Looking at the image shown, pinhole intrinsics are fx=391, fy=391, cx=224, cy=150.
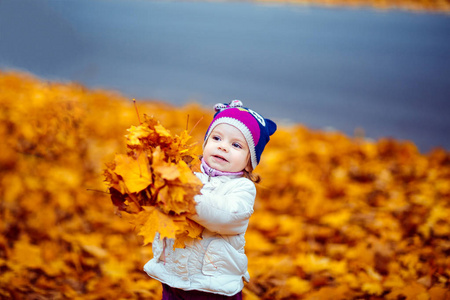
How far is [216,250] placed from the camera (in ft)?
5.33

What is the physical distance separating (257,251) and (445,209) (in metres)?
1.78

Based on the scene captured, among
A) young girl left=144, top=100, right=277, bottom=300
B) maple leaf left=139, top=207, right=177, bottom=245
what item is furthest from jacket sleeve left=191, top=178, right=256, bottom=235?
maple leaf left=139, top=207, right=177, bottom=245

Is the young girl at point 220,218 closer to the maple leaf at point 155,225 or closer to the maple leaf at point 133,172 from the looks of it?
the maple leaf at point 155,225

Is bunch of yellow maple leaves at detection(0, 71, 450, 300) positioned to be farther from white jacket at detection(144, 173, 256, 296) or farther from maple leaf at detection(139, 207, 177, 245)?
white jacket at detection(144, 173, 256, 296)

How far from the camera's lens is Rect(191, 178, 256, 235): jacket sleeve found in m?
1.53

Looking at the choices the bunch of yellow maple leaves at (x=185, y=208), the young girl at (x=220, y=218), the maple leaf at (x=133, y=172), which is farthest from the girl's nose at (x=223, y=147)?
the maple leaf at (x=133, y=172)

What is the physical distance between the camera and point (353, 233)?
134 inches

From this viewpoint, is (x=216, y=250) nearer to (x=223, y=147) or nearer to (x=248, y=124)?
(x=223, y=147)

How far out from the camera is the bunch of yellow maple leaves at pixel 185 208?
243cm

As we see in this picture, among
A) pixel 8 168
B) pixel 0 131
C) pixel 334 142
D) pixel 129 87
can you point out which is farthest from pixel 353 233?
pixel 129 87

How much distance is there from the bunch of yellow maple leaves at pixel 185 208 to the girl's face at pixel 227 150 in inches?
3.5

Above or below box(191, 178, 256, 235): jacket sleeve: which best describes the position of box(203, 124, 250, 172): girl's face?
above

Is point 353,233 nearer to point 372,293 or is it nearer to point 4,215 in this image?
point 372,293

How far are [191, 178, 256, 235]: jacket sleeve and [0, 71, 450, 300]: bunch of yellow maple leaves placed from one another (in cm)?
8
